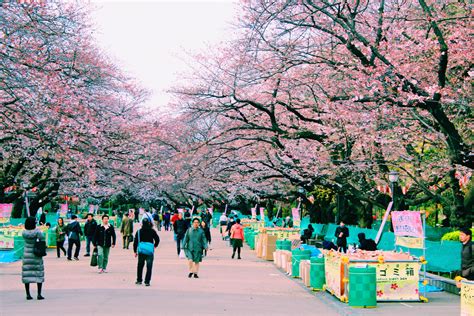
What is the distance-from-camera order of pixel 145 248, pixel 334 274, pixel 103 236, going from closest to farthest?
pixel 334 274, pixel 145 248, pixel 103 236

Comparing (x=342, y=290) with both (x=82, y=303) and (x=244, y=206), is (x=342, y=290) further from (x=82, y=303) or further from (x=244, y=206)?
(x=244, y=206)

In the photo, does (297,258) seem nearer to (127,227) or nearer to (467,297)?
(467,297)

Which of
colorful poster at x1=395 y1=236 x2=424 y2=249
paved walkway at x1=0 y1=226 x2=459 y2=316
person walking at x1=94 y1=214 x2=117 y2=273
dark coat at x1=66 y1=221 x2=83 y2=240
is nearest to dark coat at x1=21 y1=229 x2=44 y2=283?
paved walkway at x1=0 y1=226 x2=459 y2=316

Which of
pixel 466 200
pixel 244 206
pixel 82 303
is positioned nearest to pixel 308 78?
pixel 466 200

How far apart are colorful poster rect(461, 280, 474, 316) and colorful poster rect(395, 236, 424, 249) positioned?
6555mm

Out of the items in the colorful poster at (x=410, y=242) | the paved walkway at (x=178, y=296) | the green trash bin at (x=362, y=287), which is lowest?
the paved walkway at (x=178, y=296)

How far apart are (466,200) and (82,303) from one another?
1127 cm

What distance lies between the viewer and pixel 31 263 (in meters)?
13.3


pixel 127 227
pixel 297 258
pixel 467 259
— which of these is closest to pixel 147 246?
pixel 297 258

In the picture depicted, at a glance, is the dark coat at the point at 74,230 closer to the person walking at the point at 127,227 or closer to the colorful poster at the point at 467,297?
the person walking at the point at 127,227

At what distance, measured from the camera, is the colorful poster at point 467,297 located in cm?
896

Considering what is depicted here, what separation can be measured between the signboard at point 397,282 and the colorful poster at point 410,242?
167cm

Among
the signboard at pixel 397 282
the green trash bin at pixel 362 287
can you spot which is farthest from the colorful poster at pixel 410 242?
the green trash bin at pixel 362 287

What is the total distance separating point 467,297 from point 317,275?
7320mm
